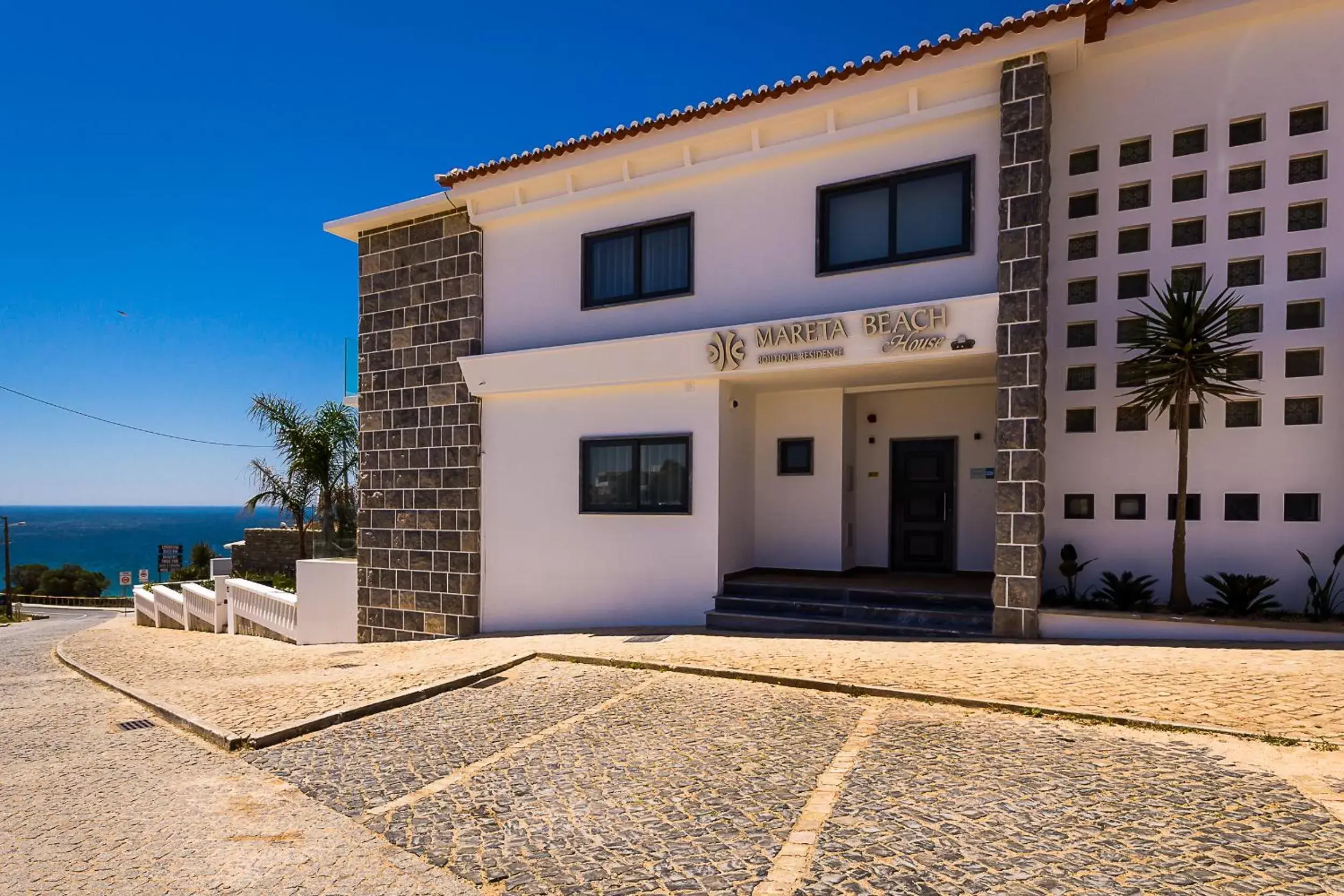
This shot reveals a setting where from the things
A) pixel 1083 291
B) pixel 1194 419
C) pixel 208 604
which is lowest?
pixel 208 604

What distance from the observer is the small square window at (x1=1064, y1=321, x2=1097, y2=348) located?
9.13m

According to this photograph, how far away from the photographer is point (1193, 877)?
11.1ft

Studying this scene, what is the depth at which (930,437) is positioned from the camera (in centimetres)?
1175

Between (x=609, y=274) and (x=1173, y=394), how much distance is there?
7700 millimetres

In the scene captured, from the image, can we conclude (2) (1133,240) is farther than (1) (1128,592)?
Yes

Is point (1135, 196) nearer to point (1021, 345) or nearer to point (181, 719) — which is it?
point (1021, 345)

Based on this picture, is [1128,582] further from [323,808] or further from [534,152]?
[534,152]

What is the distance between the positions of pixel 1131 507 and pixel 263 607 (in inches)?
671

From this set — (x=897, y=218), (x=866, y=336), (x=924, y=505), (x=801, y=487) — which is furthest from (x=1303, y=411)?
(x=801, y=487)

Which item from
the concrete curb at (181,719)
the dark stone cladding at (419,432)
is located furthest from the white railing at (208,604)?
the concrete curb at (181,719)

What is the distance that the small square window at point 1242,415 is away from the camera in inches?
329

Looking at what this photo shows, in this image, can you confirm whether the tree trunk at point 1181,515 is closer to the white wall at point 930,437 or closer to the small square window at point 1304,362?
the small square window at point 1304,362

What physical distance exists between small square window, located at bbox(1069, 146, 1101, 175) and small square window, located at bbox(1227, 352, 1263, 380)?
2789mm

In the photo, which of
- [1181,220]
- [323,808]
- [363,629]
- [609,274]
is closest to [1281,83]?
[1181,220]
